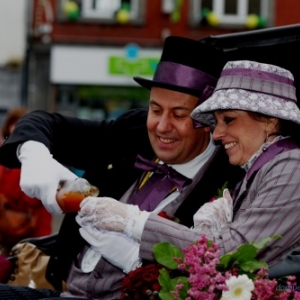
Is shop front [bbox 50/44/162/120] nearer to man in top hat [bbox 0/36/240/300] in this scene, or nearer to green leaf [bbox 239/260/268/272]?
man in top hat [bbox 0/36/240/300]

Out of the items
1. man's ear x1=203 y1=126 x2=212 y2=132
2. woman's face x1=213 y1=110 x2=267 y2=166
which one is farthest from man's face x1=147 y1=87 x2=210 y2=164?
woman's face x1=213 y1=110 x2=267 y2=166

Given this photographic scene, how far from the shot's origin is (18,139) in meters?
4.13

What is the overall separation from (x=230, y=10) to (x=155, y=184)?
1639 centimetres

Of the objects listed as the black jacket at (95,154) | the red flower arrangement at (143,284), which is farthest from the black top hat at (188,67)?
the red flower arrangement at (143,284)

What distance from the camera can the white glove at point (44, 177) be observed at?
375cm

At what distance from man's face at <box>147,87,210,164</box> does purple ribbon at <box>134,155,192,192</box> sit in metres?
0.04

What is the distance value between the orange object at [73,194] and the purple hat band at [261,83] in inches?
24.1

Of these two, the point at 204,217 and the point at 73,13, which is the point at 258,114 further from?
the point at 73,13

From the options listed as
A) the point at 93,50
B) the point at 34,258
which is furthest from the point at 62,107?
the point at 34,258

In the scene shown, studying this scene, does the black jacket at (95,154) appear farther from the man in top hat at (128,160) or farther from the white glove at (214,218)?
the white glove at (214,218)

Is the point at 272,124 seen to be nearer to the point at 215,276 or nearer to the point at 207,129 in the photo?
the point at 207,129

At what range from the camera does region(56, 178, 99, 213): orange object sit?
367 centimetres

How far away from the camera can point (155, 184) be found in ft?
13.6

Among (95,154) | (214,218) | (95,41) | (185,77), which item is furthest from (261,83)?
(95,41)
